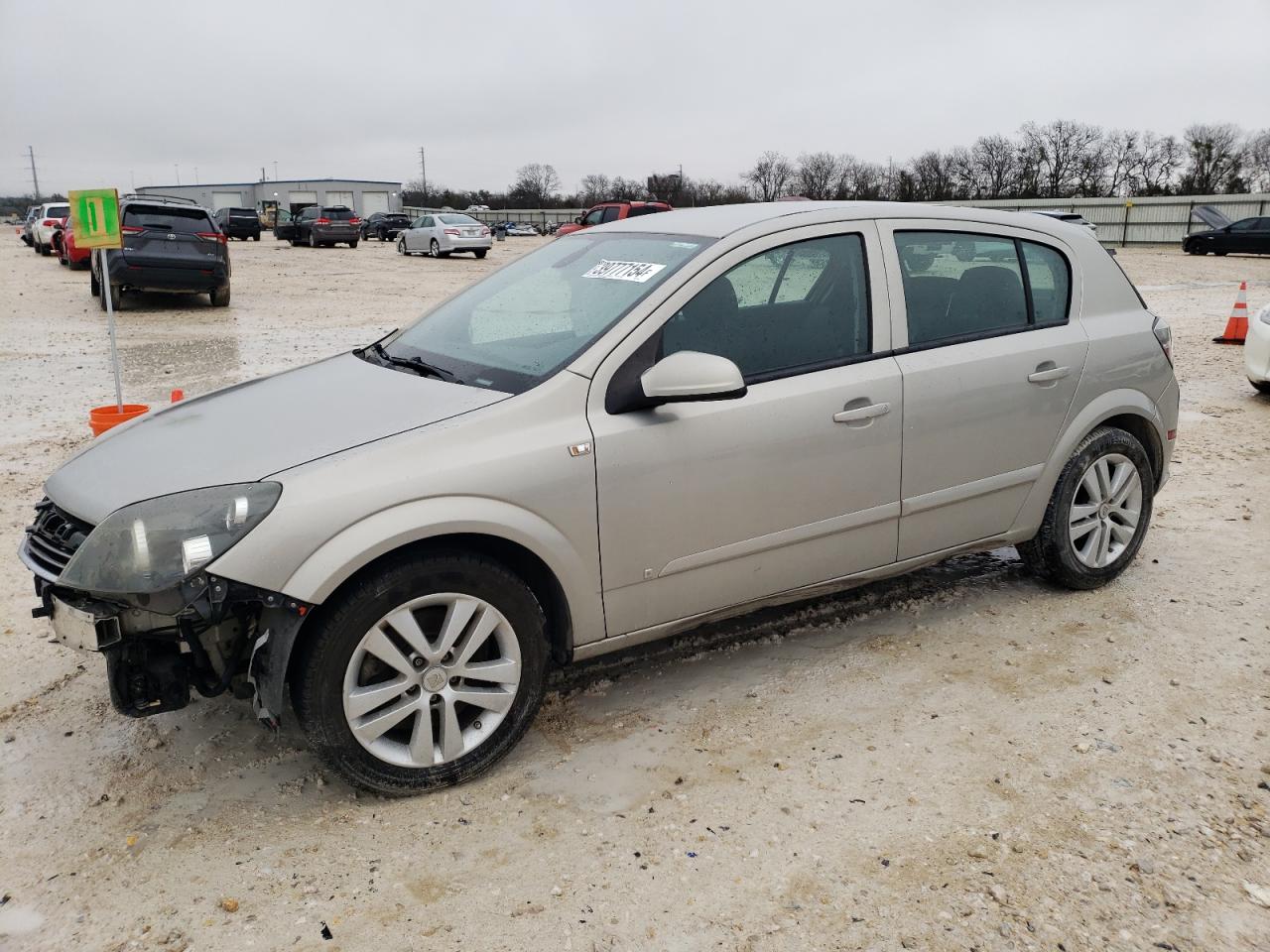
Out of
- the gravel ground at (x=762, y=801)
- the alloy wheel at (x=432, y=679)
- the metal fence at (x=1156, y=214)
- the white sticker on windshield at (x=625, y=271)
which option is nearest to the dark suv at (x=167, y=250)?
the gravel ground at (x=762, y=801)

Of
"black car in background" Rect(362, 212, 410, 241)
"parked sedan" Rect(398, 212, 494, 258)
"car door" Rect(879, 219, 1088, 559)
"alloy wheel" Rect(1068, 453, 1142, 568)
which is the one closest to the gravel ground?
"alloy wheel" Rect(1068, 453, 1142, 568)

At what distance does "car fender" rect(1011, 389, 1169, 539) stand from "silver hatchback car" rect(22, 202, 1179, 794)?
0.06ft

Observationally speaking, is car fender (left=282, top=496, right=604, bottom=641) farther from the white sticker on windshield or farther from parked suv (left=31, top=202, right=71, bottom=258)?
parked suv (left=31, top=202, right=71, bottom=258)

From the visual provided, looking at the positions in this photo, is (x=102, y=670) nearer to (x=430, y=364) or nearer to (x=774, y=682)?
(x=430, y=364)

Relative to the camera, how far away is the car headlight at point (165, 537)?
2.70 metres

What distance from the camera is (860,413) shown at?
3.64 meters

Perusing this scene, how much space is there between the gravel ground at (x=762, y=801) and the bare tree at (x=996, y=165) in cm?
6166

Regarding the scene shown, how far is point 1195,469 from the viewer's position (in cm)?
662

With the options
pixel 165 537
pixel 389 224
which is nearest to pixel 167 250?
pixel 165 537

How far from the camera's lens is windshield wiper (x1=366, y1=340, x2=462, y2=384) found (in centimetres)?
347

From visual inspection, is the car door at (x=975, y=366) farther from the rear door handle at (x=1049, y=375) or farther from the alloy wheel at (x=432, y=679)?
the alloy wheel at (x=432, y=679)

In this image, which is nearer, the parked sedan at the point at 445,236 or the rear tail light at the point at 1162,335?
the rear tail light at the point at 1162,335

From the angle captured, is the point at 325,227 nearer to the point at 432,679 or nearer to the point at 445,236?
the point at 445,236

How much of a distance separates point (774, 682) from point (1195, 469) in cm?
427
